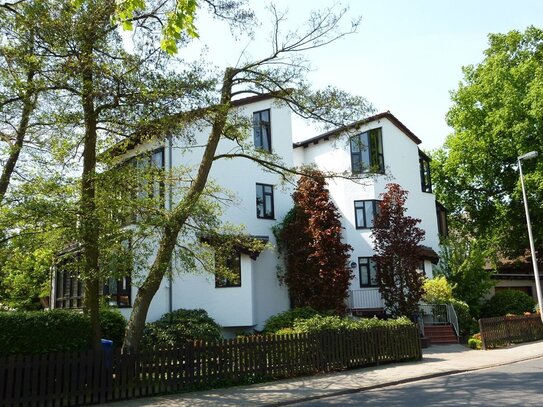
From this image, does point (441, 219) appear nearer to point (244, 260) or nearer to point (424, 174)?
point (424, 174)

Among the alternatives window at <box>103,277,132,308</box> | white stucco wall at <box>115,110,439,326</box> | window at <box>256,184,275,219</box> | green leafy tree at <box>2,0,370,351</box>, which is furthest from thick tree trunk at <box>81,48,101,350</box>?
window at <box>256,184,275,219</box>

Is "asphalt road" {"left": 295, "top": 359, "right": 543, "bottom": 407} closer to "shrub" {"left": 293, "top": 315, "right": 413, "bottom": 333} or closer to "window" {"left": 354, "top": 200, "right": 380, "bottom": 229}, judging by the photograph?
"shrub" {"left": 293, "top": 315, "right": 413, "bottom": 333}

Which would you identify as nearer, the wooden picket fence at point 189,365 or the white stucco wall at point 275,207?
the wooden picket fence at point 189,365

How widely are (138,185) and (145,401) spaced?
15.7 ft

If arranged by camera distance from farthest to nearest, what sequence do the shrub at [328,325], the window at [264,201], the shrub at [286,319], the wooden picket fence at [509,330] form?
1. the window at [264,201]
2. the wooden picket fence at [509,330]
3. the shrub at [286,319]
4. the shrub at [328,325]

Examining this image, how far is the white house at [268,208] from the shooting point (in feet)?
67.5

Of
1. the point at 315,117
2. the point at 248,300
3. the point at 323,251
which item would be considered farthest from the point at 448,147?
the point at 315,117

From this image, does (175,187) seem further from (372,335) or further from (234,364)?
(372,335)

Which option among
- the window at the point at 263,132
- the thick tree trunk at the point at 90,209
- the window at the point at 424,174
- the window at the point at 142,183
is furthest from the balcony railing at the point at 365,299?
the thick tree trunk at the point at 90,209

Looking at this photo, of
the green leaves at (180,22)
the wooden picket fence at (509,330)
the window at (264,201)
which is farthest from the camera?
the window at (264,201)

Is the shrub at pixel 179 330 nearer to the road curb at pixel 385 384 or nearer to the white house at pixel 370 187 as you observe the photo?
the road curb at pixel 385 384

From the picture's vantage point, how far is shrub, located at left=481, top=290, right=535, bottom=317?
87.9 ft

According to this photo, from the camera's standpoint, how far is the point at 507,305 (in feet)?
88.3

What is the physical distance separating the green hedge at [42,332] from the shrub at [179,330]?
455 centimetres
